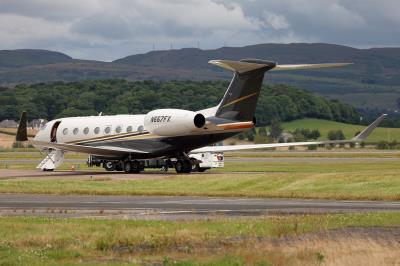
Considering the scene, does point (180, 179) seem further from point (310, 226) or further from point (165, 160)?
point (310, 226)

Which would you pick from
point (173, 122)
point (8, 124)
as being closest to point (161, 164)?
point (173, 122)

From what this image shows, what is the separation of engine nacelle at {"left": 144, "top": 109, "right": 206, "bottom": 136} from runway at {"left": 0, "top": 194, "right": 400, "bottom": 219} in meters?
16.7

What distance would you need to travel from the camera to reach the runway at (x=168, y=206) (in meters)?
31.5

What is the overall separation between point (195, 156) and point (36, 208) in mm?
31571

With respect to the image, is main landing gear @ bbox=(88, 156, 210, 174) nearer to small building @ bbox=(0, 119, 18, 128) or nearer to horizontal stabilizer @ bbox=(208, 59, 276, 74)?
horizontal stabilizer @ bbox=(208, 59, 276, 74)

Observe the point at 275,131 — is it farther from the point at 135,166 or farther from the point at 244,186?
the point at 244,186

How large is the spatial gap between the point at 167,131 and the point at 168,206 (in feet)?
79.2

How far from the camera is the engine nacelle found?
57.3 meters

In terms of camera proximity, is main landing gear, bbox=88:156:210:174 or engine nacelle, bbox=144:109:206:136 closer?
engine nacelle, bbox=144:109:206:136

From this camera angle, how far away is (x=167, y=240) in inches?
913

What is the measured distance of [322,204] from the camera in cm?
3553

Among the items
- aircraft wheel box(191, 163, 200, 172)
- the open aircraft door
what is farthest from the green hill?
aircraft wheel box(191, 163, 200, 172)

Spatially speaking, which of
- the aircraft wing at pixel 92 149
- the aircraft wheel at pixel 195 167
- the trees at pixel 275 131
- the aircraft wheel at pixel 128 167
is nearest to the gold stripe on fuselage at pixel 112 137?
the aircraft wing at pixel 92 149

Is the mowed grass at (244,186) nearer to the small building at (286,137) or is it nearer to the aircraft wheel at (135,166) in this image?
the aircraft wheel at (135,166)
